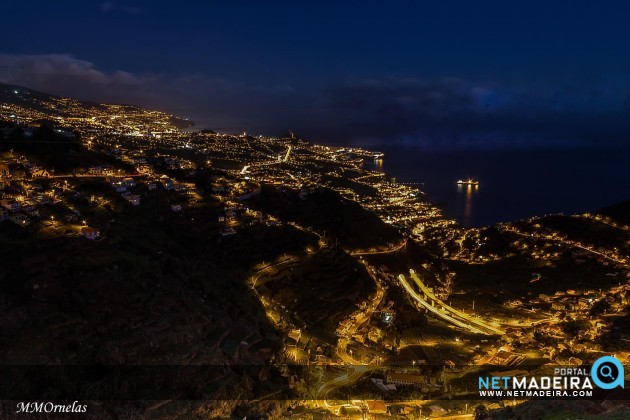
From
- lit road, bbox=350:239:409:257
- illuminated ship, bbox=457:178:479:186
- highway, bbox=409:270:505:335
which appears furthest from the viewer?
illuminated ship, bbox=457:178:479:186

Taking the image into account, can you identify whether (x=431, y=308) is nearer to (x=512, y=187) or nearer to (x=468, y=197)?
(x=468, y=197)

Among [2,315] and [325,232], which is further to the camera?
[325,232]

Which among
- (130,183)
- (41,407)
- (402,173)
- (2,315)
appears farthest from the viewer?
(402,173)

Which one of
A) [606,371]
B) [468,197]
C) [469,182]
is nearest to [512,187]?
[469,182]

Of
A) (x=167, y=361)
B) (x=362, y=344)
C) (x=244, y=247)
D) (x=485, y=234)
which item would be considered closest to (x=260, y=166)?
(x=485, y=234)

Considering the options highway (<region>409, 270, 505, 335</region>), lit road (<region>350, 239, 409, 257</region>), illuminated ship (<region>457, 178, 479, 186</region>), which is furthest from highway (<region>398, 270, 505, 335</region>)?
illuminated ship (<region>457, 178, 479, 186</region>)

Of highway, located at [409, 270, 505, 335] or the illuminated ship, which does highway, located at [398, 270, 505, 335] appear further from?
the illuminated ship

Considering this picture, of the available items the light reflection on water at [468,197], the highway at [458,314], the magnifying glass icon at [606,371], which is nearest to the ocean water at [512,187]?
the light reflection on water at [468,197]

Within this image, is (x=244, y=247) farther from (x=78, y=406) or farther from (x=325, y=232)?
(x=78, y=406)

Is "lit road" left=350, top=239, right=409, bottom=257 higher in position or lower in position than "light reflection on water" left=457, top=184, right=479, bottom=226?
lower
